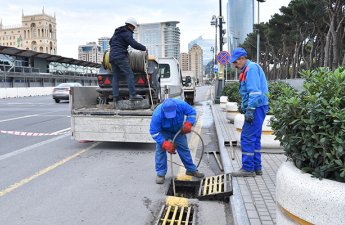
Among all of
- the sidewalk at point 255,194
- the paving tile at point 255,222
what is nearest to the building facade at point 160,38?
the sidewalk at point 255,194

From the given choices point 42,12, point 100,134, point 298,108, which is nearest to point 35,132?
point 100,134

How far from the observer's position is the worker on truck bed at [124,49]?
28.7 ft

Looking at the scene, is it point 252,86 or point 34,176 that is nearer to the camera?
point 252,86

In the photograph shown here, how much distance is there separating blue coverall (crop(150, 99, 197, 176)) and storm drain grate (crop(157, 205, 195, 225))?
3.27 feet

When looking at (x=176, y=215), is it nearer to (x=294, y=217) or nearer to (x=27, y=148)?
(x=294, y=217)

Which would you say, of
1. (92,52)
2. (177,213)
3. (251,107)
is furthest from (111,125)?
(92,52)

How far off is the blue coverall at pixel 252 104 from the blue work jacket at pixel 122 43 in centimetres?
334

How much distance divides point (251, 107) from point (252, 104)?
5 cm

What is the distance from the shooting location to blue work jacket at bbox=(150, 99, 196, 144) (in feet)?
18.9

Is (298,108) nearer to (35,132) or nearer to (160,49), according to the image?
Answer: (35,132)

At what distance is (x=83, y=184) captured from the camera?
614 centimetres

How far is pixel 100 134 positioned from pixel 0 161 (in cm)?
207

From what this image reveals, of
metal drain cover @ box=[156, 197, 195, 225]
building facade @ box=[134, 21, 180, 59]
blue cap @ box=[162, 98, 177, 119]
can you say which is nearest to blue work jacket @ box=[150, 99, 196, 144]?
blue cap @ box=[162, 98, 177, 119]

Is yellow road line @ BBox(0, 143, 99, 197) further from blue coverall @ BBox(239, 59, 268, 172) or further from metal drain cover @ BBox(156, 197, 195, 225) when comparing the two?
blue coverall @ BBox(239, 59, 268, 172)
